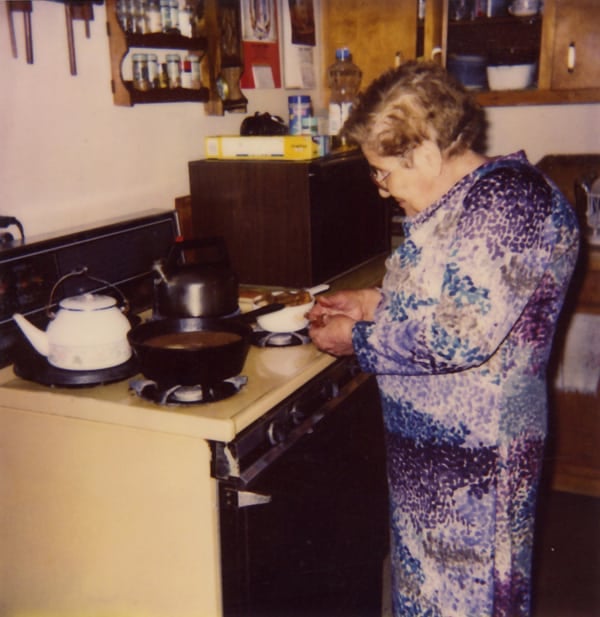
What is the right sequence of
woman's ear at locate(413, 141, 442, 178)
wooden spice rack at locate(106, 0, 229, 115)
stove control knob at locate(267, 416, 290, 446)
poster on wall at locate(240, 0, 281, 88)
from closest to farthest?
woman's ear at locate(413, 141, 442, 178) → stove control knob at locate(267, 416, 290, 446) → wooden spice rack at locate(106, 0, 229, 115) → poster on wall at locate(240, 0, 281, 88)

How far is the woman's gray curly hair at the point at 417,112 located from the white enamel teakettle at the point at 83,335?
1.86 feet

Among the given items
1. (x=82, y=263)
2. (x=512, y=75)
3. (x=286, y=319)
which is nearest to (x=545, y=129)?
(x=512, y=75)

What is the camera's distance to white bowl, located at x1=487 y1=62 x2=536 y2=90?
2627mm

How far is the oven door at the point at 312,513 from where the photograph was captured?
1.27 meters

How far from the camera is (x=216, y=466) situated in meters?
1.21

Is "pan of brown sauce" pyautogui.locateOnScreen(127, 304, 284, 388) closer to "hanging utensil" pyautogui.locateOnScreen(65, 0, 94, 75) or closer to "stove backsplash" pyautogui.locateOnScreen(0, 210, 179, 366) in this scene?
"stove backsplash" pyautogui.locateOnScreen(0, 210, 179, 366)

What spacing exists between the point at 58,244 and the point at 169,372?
0.50m

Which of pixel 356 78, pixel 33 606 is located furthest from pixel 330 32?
pixel 33 606

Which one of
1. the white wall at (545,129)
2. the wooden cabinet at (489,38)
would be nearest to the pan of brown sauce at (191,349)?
the wooden cabinet at (489,38)

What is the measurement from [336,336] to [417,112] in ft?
1.37

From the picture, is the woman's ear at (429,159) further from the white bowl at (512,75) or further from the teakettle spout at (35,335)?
the white bowl at (512,75)

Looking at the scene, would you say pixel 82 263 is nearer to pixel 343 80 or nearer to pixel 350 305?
pixel 350 305

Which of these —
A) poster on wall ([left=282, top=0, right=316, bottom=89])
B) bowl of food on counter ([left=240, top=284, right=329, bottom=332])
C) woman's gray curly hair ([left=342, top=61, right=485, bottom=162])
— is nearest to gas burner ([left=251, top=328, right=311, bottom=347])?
bowl of food on counter ([left=240, top=284, right=329, bottom=332])

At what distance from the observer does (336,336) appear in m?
1.35
